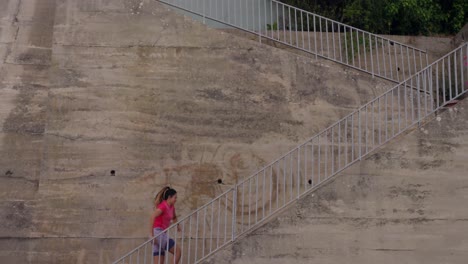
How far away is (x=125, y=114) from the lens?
1048cm

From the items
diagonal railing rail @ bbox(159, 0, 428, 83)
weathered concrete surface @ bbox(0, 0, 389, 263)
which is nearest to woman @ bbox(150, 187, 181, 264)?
weathered concrete surface @ bbox(0, 0, 389, 263)

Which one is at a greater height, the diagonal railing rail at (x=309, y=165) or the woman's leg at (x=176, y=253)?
the diagonal railing rail at (x=309, y=165)

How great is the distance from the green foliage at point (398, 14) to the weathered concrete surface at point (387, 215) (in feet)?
12.7

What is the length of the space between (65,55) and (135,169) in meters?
2.42

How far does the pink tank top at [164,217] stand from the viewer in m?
8.61

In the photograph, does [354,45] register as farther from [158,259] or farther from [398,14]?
[158,259]

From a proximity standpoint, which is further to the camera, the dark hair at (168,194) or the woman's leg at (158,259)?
the dark hair at (168,194)

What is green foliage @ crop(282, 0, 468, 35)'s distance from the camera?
12.0 m

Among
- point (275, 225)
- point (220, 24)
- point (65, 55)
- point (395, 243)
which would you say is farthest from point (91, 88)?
point (395, 243)

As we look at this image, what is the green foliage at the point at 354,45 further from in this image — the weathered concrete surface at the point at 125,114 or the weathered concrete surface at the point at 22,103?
the weathered concrete surface at the point at 22,103

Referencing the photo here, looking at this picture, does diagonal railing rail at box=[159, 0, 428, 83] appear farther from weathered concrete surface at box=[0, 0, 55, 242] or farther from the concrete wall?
weathered concrete surface at box=[0, 0, 55, 242]

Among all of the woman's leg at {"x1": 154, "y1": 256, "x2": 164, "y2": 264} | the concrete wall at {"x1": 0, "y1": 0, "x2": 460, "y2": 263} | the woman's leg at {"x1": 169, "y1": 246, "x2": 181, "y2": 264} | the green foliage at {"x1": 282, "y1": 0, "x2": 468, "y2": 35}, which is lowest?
the woman's leg at {"x1": 154, "y1": 256, "x2": 164, "y2": 264}

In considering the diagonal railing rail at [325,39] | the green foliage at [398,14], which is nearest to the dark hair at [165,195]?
the diagonal railing rail at [325,39]

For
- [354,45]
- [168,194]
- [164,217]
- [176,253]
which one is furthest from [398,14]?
[176,253]
